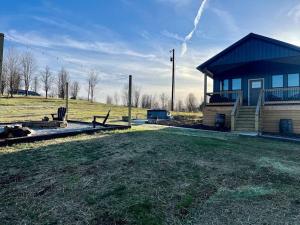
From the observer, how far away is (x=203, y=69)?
17.0 m

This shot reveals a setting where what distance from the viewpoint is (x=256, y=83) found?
16016 mm

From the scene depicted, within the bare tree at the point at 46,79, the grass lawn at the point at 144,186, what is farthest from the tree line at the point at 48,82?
the grass lawn at the point at 144,186

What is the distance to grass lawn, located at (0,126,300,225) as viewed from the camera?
354cm

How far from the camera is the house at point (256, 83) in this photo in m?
13.2

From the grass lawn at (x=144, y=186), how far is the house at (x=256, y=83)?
6797 mm

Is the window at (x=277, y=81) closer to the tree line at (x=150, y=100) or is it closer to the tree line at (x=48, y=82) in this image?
the tree line at (x=48, y=82)

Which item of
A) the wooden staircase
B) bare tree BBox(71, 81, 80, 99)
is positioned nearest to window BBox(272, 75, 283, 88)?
the wooden staircase

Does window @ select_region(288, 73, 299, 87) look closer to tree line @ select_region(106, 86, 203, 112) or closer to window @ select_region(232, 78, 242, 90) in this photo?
window @ select_region(232, 78, 242, 90)

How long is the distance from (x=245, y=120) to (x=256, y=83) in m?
3.97

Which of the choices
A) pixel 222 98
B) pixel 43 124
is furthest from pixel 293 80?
pixel 43 124

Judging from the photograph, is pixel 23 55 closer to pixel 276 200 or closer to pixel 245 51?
pixel 245 51

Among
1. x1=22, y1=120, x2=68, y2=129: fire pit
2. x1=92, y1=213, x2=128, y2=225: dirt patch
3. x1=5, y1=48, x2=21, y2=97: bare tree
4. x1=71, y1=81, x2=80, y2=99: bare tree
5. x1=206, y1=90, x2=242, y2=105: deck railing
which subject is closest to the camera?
x1=92, y1=213, x2=128, y2=225: dirt patch

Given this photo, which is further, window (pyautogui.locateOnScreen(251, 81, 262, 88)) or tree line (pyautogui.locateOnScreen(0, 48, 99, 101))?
tree line (pyautogui.locateOnScreen(0, 48, 99, 101))

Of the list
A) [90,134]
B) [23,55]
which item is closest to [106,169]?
[90,134]
